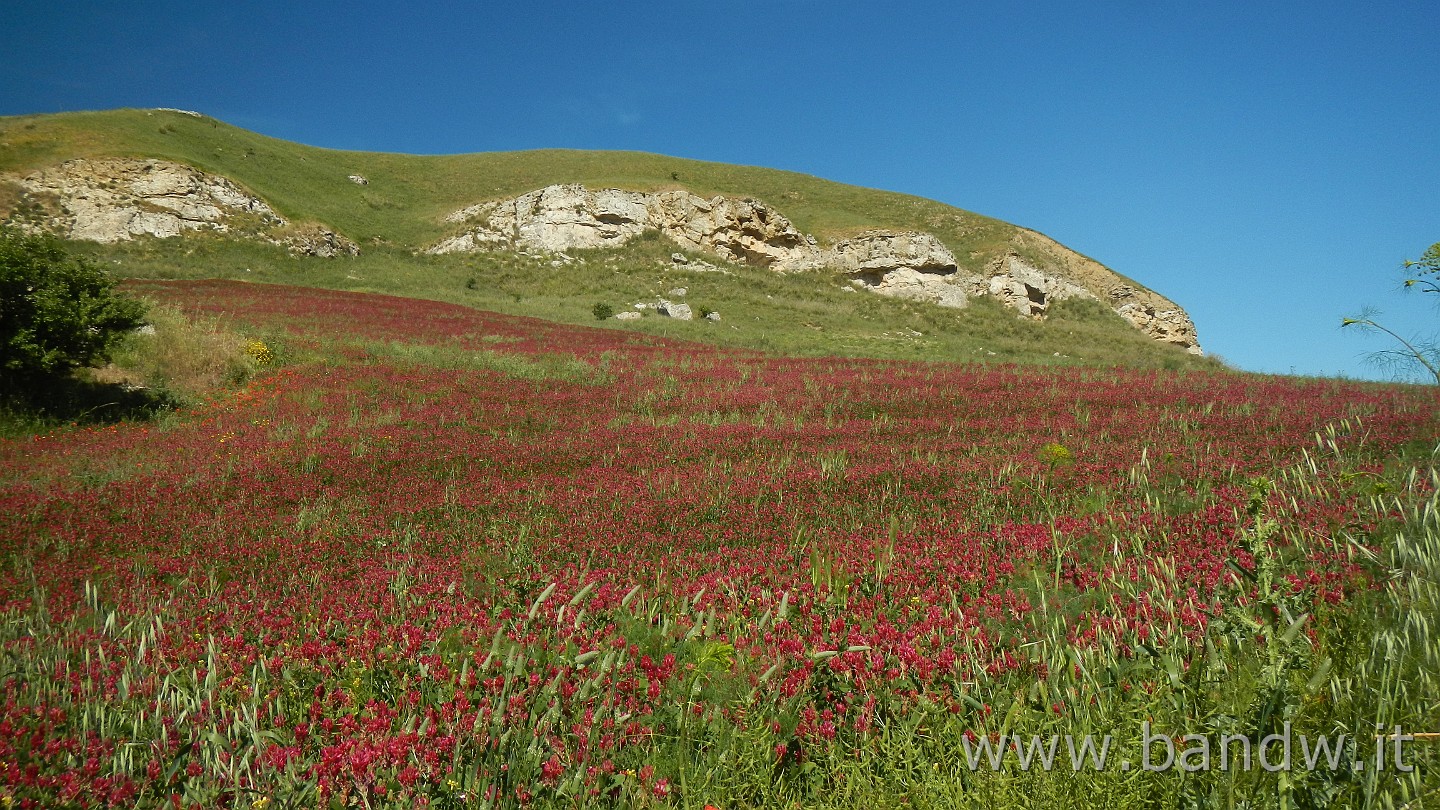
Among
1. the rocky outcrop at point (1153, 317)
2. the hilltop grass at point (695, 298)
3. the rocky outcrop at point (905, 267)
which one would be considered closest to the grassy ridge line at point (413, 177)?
the rocky outcrop at point (905, 267)

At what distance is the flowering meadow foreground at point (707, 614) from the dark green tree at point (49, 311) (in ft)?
5.61

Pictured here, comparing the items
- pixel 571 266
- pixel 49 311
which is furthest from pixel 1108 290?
pixel 49 311

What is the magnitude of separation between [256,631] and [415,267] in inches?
2094

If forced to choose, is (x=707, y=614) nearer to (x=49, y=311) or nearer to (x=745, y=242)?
(x=49, y=311)

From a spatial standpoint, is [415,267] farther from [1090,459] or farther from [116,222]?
[1090,459]

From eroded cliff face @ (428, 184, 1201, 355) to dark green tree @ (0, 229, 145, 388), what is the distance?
4553 cm

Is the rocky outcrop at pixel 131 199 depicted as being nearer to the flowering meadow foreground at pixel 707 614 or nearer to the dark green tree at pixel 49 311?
the dark green tree at pixel 49 311

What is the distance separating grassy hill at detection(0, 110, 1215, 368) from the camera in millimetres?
38844

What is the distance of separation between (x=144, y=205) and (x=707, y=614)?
57.5 metres

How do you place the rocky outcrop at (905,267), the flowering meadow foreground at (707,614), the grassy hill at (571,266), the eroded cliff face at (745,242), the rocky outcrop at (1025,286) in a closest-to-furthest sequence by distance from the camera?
the flowering meadow foreground at (707,614)
the grassy hill at (571,266)
the eroded cliff face at (745,242)
the rocky outcrop at (905,267)
the rocky outcrop at (1025,286)

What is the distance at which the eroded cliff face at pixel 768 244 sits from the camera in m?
56.4

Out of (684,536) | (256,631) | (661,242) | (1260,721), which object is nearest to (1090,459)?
(684,536)

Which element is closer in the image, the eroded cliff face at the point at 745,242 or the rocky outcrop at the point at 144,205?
the rocky outcrop at the point at 144,205

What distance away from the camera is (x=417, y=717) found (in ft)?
8.96
